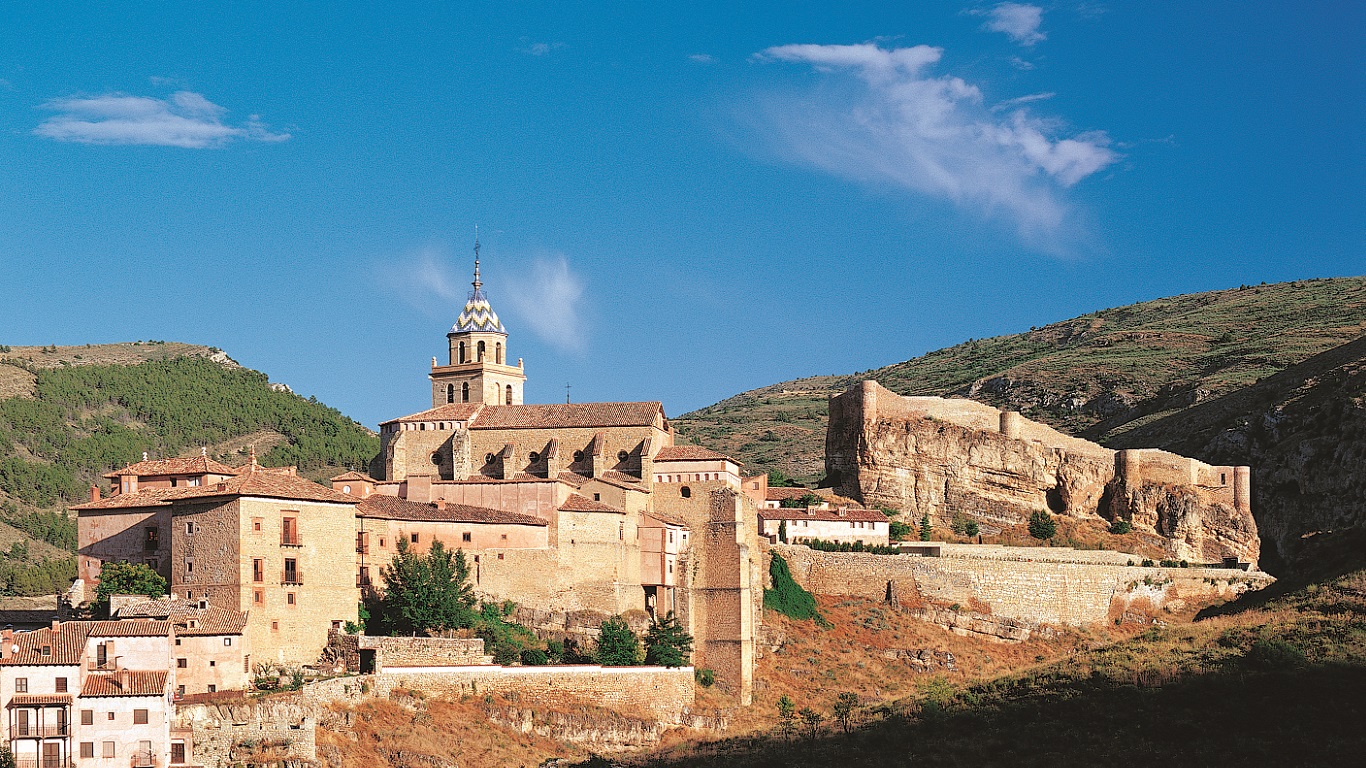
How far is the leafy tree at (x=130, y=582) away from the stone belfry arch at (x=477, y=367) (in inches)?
1040

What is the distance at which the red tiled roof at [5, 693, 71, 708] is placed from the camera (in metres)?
42.7

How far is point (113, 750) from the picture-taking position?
4284cm

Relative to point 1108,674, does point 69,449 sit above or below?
above

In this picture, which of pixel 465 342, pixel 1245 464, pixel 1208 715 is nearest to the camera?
pixel 1208 715

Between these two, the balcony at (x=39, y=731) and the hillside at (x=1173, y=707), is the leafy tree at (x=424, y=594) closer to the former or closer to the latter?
the balcony at (x=39, y=731)

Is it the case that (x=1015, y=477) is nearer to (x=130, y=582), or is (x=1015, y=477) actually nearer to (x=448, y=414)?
(x=448, y=414)

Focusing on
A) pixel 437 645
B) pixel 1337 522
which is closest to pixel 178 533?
pixel 437 645

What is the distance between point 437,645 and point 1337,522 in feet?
165

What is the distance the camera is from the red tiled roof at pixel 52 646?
142 ft

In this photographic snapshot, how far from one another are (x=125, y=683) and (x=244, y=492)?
276 inches

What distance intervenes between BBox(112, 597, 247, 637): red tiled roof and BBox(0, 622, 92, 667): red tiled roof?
1.74m

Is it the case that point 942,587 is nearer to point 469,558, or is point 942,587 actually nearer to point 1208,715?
point 469,558

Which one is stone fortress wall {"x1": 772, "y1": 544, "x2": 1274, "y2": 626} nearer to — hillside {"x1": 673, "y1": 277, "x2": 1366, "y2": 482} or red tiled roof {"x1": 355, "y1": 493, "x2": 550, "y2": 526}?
red tiled roof {"x1": 355, "y1": 493, "x2": 550, "y2": 526}

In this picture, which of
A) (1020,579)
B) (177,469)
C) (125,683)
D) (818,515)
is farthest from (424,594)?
(1020,579)
